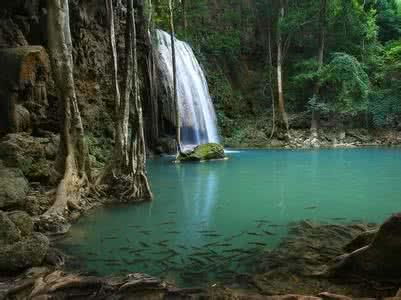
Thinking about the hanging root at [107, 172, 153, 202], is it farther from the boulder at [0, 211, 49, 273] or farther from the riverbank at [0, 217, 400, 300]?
the riverbank at [0, 217, 400, 300]

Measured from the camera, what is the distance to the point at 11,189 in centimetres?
674

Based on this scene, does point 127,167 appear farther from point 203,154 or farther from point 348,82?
point 348,82

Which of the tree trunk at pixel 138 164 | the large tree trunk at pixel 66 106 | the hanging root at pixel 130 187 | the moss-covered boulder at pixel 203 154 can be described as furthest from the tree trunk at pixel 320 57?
the large tree trunk at pixel 66 106

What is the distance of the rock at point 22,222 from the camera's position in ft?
17.6

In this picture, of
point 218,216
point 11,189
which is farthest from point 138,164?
point 11,189

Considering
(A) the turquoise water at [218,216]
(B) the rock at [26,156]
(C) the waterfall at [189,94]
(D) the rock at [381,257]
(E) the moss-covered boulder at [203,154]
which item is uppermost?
(C) the waterfall at [189,94]

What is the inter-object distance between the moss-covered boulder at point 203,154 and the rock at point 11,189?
975cm

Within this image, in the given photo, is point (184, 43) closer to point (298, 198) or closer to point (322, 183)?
point (322, 183)

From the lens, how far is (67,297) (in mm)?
3646

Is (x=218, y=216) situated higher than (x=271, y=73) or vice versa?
(x=271, y=73)

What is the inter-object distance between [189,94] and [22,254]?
18.4 m

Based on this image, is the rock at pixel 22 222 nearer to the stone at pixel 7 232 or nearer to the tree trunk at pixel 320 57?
the stone at pixel 7 232

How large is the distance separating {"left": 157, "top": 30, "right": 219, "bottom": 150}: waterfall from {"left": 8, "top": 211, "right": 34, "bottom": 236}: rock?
1548 cm

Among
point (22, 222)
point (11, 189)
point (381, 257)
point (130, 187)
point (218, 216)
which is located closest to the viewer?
point (381, 257)
